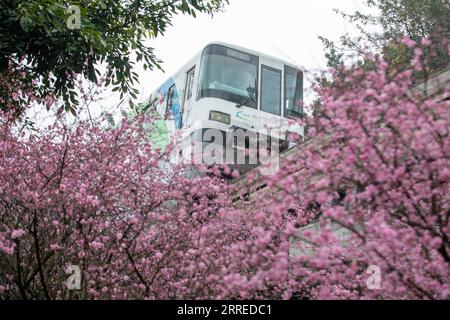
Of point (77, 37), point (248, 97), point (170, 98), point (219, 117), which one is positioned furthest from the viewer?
point (170, 98)

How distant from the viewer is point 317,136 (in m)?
4.67

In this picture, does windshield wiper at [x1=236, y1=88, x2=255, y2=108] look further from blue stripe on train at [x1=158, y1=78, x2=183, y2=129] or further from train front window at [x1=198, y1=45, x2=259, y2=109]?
blue stripe on train at [x1=158, y1=78, x2=183, y2=129]

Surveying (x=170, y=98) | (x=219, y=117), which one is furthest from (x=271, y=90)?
(x=170, y=98)

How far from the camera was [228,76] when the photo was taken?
12766mm

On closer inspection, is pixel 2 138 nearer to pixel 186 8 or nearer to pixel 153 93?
pixel 186 8

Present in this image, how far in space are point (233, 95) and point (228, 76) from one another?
1.61 ft

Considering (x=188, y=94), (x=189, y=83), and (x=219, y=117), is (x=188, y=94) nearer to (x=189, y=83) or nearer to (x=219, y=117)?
(x=189, y=83)

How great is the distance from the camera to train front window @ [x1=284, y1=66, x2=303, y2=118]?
13.6 meters

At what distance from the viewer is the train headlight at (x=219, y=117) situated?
12225 millimetres

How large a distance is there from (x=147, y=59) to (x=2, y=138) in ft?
11.9

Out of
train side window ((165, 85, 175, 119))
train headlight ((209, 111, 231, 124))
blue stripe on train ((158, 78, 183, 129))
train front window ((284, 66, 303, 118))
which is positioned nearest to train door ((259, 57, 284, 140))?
train front window ((284, 66, 303, 118))

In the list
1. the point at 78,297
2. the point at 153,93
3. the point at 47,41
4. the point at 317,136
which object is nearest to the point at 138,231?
the point at 78,297

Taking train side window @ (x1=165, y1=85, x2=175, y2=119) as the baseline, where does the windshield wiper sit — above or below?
below

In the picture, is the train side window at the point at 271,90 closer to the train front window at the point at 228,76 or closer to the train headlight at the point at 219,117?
the train front window at the point at 228,76
